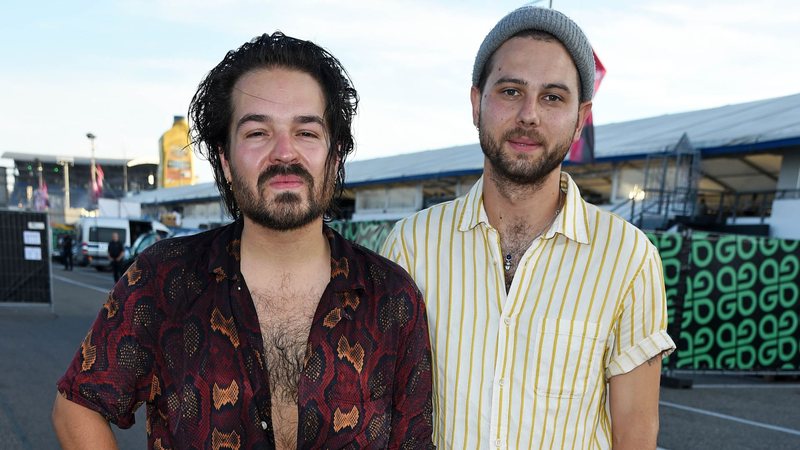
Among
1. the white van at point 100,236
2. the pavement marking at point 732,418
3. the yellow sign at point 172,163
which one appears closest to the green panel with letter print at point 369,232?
the pavement marking at point 732,418

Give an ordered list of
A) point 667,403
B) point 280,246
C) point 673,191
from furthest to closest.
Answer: point 673,191, point 667,403, point 280,246

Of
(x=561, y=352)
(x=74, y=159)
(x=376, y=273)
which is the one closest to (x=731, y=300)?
(x=561, y=352)

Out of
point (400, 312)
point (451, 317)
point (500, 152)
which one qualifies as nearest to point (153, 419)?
point (400, 312)

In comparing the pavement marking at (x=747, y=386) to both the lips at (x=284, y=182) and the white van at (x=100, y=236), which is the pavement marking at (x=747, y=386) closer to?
the lips at (x=284, y=182)

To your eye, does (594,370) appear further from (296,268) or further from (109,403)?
(109,403)

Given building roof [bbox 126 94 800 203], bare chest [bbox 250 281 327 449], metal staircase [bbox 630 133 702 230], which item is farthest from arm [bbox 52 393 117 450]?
metal staircase [bbox 630 133 702 230]

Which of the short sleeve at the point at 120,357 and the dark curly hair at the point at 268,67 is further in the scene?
the dark curly hair at the point at 268,67

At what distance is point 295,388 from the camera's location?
179 cm

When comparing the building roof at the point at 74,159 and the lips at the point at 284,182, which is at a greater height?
the building roof at the point at 74,159

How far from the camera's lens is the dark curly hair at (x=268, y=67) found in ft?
6.46

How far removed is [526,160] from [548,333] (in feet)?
1.86

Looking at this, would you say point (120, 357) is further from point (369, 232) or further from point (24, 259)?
point (369, 232)

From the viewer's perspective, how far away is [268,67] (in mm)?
1956

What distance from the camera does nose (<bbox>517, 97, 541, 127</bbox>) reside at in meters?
1.93
